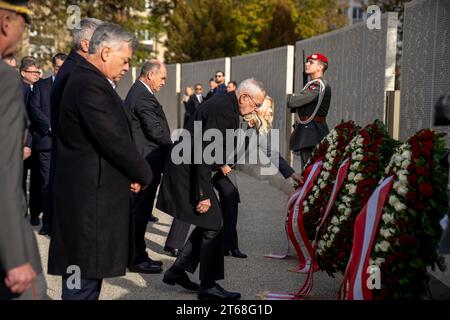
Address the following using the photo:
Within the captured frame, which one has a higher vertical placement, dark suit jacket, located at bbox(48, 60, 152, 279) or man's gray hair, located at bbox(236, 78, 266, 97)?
man's gray hair, located at bbox(236, 78, 266, 97)

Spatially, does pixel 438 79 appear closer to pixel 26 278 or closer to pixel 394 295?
pixel 394 295

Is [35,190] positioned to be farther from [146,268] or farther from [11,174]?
[11,174]

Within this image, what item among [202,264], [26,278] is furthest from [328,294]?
[26,278]

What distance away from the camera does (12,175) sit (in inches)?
114

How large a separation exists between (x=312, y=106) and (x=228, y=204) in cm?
185

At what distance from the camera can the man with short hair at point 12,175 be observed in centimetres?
286

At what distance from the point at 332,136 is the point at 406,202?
2.20 m

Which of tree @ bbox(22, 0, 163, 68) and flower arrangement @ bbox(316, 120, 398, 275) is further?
tree @ bbox(22, 0, 163, 68)

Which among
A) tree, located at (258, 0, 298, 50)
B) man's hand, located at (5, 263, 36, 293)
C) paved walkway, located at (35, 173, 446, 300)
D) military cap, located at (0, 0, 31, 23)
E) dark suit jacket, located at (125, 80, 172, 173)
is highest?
tree, located at (258, 0, 298, 50)

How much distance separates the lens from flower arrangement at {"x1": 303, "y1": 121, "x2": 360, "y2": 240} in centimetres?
636

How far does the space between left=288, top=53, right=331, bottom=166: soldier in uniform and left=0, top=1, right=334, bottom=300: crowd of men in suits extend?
142 centimetres

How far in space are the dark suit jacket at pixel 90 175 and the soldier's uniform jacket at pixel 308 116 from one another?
4.35 meters

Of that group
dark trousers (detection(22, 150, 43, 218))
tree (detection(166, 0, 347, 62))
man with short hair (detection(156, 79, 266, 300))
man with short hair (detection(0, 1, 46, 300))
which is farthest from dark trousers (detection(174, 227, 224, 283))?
tree (detection(166, 0, 347, 62))

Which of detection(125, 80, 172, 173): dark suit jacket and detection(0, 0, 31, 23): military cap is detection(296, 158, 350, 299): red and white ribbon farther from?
detection(0, 0, 31, 23): military cap
